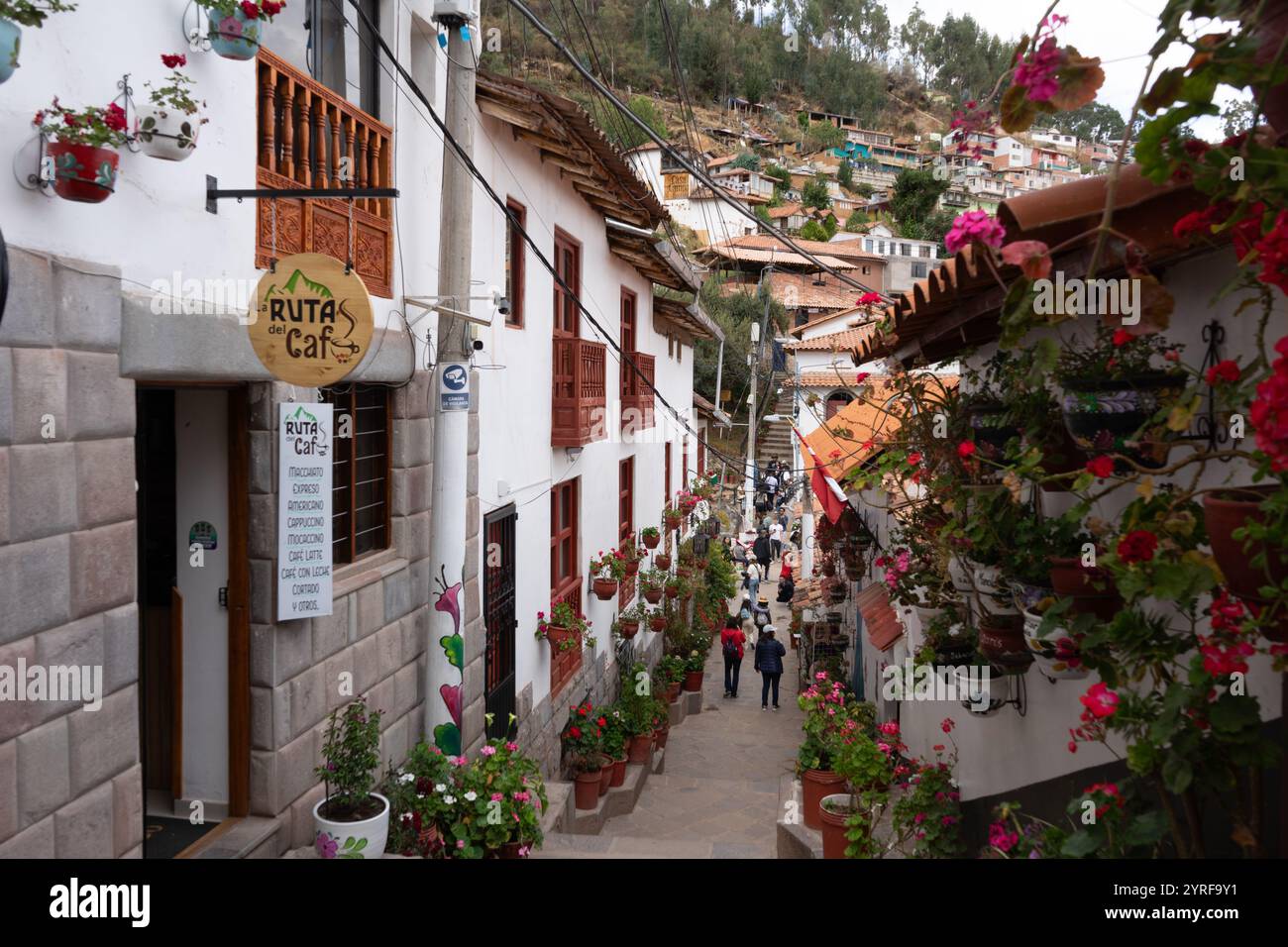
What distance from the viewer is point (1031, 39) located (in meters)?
2.61

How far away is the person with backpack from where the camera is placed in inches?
692

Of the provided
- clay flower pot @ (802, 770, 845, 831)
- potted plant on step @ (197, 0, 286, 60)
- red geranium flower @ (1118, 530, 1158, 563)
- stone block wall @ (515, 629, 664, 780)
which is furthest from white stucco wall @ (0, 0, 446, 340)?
clay flower pot @ (802, 770, 845, 831)

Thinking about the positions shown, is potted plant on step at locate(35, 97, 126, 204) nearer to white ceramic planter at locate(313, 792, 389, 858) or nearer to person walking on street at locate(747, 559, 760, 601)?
white ceramic planter at locate(313, 792, 389, 858)

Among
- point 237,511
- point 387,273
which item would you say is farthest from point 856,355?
point 237,511

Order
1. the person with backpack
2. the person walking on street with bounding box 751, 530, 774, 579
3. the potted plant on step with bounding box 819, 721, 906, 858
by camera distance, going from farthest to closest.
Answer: the person walking on street with bounding box 751, 530, 774, 579 → the person with backpack → the potted plant on step with bounding box 819, 721, 906, 858

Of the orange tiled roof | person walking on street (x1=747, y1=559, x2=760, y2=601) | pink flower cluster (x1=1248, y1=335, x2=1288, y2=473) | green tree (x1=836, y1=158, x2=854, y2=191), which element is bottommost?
person walking on street (x1=747, y1=559, x2=760, y2=601)

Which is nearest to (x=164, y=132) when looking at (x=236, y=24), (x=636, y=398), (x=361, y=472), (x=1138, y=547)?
(x=236, y=24)

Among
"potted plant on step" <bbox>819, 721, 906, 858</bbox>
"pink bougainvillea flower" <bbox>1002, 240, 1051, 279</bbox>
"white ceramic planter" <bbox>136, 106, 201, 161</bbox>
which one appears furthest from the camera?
"potted plant on step" <bbox>819, 721, 906, 858</bbox>

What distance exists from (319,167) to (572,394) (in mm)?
6028

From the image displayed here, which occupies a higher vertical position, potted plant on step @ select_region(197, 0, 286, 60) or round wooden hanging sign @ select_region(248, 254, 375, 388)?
potted plant on step @ select_region(197, 0, 286, 60)

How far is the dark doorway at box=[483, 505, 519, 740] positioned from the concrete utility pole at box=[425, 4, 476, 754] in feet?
4.81

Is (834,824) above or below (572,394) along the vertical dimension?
below

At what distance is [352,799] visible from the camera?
590cm

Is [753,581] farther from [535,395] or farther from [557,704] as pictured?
[535,395]
